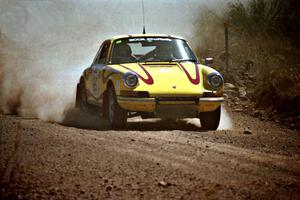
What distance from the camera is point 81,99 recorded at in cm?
1304

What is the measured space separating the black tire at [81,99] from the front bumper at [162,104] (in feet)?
8.44

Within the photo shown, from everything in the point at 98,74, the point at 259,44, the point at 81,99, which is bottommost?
the point at 81,99

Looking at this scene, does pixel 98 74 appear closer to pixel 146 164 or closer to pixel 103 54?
pixel 103 54

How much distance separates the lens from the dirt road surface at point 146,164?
5656mm

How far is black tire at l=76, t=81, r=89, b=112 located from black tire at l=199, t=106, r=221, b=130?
273 centimetres

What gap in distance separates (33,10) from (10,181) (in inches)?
1279

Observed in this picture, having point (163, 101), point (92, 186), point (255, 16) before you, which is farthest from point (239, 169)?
point (255, 16)

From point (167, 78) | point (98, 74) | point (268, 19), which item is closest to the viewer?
point (167, 78)

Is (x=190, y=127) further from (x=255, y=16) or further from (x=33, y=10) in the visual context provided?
(x=33, y=10)

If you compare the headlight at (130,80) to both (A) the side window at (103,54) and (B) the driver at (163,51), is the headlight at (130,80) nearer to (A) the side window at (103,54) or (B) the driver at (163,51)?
(B) the driver at (163,51)

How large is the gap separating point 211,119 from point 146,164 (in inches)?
155

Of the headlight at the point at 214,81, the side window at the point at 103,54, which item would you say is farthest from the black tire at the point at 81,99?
the headlight at the point at 214,81

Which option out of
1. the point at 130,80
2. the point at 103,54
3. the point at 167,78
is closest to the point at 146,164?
the point at 130,80

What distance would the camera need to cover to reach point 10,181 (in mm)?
6105
